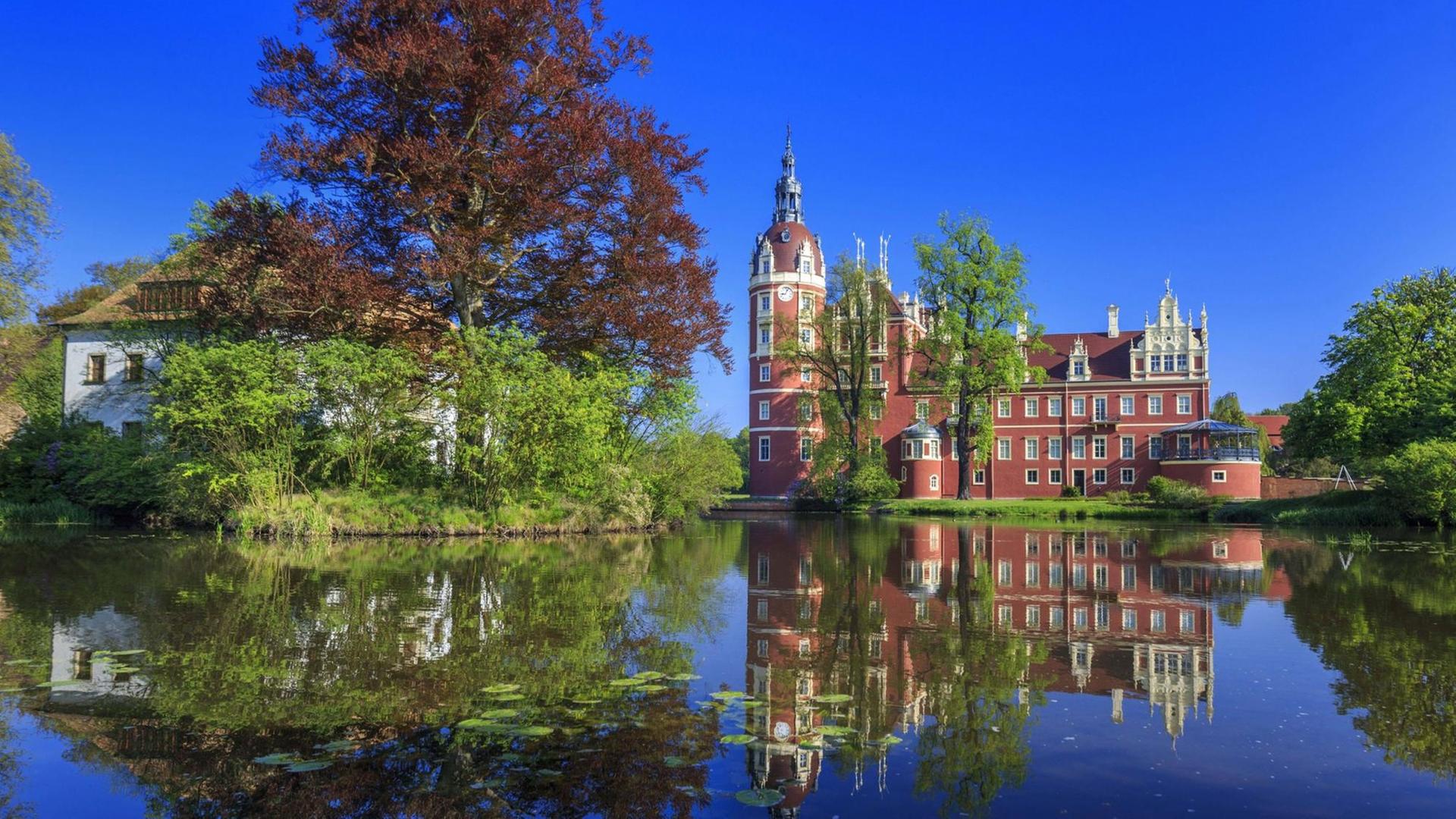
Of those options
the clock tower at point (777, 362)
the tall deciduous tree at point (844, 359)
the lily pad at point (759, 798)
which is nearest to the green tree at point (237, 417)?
the lily pad at point (759, 798)

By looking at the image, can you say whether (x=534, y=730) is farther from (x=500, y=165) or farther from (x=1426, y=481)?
(x=1426, y=481)

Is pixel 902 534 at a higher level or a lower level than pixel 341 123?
lower

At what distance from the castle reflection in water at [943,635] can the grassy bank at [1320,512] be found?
18295mm

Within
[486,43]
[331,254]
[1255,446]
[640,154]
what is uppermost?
[486,43]

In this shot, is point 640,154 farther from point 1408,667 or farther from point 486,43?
point 1408,667

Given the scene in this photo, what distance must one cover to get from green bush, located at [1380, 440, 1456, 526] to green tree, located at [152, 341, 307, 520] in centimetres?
3173

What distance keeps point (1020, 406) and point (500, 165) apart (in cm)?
4674

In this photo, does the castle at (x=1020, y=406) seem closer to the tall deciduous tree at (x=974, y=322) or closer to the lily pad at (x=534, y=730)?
the tall deciduous tree at (x=974, y=322)

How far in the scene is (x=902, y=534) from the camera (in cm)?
2406

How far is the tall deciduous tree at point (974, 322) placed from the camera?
43.0 m

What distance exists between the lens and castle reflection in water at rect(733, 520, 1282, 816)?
477 centimetres

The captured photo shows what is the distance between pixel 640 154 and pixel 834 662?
53.7 ft

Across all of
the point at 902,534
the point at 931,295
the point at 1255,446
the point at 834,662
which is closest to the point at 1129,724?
the point at 834,662

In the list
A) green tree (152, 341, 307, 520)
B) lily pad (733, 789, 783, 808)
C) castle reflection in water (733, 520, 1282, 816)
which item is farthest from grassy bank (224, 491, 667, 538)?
lily pad (733, 789, 783, 808)
